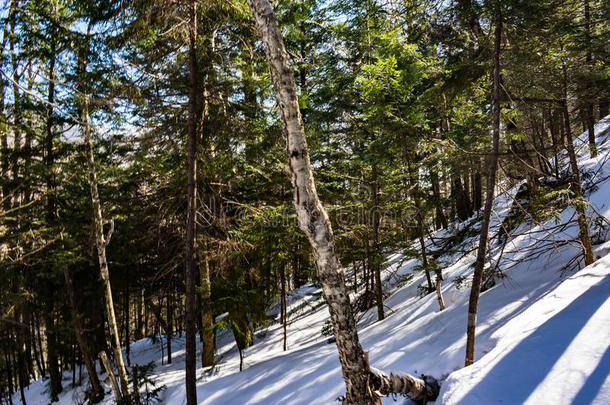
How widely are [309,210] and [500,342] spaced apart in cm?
338

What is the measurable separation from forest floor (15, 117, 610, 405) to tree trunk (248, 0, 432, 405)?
1.04 metres

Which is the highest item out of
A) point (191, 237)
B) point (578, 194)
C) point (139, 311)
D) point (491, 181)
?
point (191, 237)

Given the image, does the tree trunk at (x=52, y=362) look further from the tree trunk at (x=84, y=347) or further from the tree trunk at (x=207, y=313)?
the tree trunk at (x=207, y=313)

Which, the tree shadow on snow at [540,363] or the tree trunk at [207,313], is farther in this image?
the tree trunk at [207,313]

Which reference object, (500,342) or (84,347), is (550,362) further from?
(84,347)

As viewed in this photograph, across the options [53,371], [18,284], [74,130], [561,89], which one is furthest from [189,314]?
[53,371]

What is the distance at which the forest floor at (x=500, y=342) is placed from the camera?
13.9ft

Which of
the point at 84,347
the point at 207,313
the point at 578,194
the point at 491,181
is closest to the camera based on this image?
the point at 491,181

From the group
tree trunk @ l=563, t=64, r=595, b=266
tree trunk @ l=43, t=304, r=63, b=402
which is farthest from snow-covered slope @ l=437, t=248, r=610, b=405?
tree trunk @ l=43, t=304, r=63, b=402

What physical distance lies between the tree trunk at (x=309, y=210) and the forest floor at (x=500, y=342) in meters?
1.04

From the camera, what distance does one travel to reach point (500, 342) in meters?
5.52

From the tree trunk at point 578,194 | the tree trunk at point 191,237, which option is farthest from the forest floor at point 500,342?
the tree trunk at point 191,237

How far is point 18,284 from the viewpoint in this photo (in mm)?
14094

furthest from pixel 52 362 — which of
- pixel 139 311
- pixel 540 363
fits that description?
pixel 540 363
